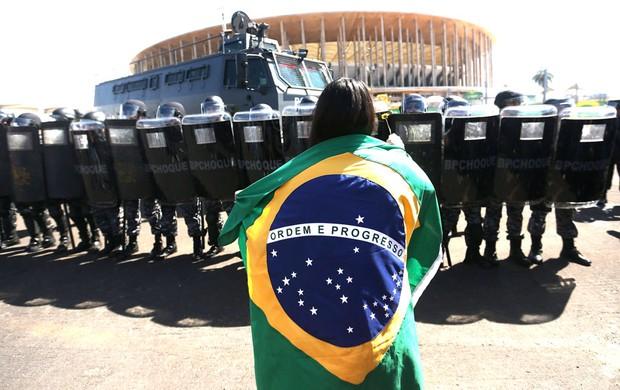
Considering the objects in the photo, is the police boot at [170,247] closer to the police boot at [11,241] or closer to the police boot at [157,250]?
the police boot at [157,250]

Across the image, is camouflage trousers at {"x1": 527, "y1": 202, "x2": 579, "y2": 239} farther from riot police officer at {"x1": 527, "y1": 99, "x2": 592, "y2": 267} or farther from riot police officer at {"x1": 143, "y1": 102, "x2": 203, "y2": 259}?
riot police officer at {"x1": 143, "y1": 102, "x2": 203, "y2": 259}

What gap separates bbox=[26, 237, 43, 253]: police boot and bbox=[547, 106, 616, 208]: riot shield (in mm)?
6463

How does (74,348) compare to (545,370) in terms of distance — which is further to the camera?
(74,348)

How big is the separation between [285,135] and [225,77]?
16.3ft

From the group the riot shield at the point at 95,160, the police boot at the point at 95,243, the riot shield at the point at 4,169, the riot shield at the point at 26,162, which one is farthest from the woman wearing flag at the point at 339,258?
the riot shield at the point at 4,169

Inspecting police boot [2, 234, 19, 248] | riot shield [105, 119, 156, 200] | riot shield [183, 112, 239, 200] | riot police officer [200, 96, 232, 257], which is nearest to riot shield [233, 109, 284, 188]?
Result: riot shield [183, 112, 239, 200]

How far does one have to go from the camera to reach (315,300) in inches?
49.1

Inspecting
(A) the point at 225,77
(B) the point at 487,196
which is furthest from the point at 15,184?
(B) the point at 487,196

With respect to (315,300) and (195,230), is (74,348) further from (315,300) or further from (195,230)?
(315,300)

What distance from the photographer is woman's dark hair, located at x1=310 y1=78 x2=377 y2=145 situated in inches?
55.8

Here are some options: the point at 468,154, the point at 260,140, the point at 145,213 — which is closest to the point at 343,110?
the point at 468,154

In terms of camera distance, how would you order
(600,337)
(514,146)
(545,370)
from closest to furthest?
(545,370), (600,337), (514,146)

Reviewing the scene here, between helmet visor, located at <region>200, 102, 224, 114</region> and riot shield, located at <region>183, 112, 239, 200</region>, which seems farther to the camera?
helmet visor, located at <region>200, 102, 224, 114</region>

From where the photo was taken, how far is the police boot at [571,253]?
4.38 metres
